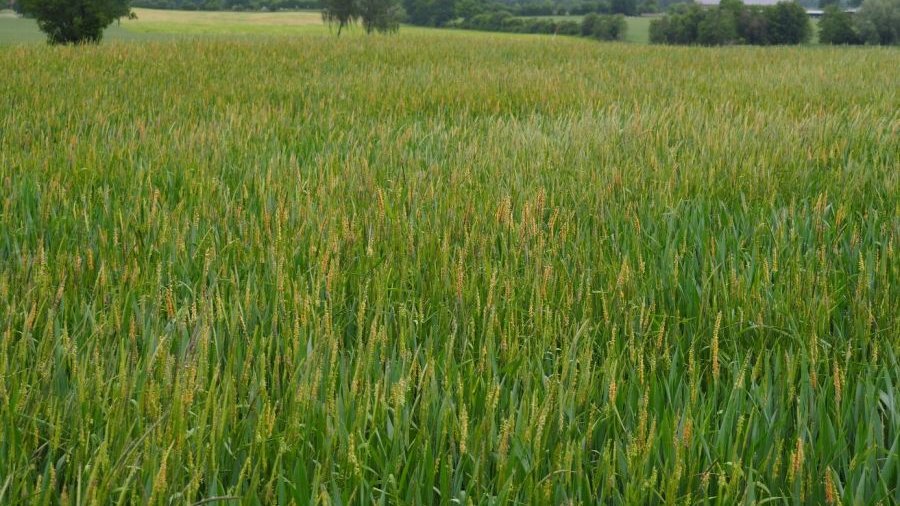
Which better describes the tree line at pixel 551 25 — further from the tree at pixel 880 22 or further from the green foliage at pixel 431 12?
the tree at pixel 880 22

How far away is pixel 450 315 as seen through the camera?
1812mm

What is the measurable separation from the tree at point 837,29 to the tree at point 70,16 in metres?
42.6

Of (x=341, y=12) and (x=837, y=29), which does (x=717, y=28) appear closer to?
(x=837, y=29)

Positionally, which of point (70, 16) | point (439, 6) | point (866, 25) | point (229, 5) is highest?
point (229, 5)

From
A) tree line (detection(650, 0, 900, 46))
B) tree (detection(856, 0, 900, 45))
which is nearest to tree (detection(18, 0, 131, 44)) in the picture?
tree line (detection(650, 0, 900, 46))

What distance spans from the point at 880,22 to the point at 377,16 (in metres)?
31.2

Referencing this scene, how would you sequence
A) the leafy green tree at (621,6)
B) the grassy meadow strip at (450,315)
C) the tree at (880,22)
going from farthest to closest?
1. the leafy green tree at (621,6)
2. the tree at (880,22)
3. the grassy meadow strip at (450,315)

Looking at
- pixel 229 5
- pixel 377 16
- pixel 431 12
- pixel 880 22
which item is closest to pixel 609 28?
pixel 880 22

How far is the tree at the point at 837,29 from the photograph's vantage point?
4753 cm

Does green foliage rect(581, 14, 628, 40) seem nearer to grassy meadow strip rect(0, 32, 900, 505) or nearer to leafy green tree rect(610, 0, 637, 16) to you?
leafy green tree rect(610, 0, 637, 16)

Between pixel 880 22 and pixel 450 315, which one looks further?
pixel 880 22

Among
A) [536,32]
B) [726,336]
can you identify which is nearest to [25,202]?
[726,336]

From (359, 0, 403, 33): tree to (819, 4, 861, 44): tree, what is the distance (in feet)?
90.8

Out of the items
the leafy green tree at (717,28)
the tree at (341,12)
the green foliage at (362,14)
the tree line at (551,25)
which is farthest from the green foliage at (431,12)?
the tree at (341,12)
